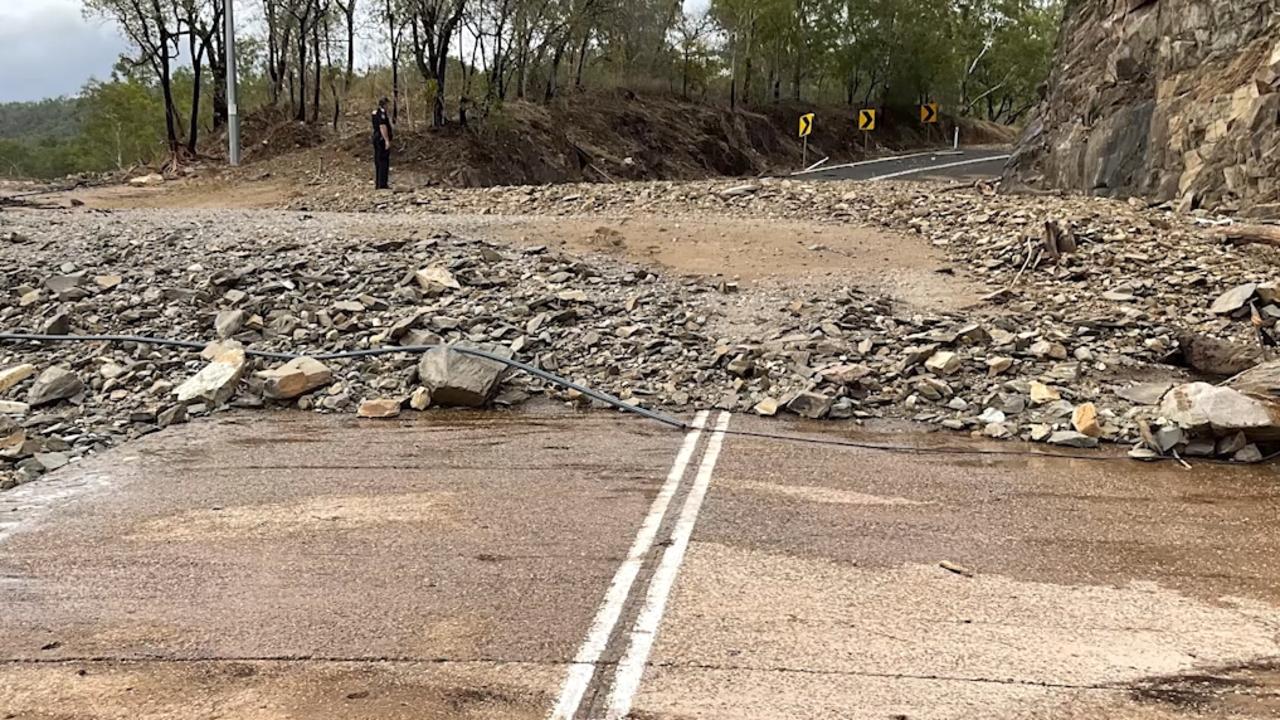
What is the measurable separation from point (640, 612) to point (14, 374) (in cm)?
686

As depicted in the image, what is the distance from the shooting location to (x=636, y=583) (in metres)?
4.15

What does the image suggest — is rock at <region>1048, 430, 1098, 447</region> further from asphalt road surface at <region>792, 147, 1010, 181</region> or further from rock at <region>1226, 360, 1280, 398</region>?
asphalt road surface at <region>792, 147, 1010, 181</region>

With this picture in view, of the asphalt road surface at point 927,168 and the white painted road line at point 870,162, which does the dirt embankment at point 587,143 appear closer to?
the white painted road line at point 870,162

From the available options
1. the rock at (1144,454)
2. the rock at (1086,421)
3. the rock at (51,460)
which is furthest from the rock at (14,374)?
the rock at (1144,454)

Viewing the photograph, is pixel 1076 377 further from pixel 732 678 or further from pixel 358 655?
pixel 358 655

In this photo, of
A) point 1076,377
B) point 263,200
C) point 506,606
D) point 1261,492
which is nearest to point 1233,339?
point 1076,377

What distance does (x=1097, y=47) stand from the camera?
16266 mm

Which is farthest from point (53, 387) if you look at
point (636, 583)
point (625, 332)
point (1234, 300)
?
point (1234, 300)

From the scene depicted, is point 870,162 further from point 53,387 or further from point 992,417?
point 53,387

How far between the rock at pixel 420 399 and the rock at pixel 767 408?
265 cm

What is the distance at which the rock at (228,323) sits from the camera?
8766 millimetres

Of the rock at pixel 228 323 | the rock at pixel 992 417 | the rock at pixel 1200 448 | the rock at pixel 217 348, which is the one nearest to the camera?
the rock at pixel 1200 448

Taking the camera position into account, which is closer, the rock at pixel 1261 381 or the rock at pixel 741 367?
the rock at pixel 1261 381

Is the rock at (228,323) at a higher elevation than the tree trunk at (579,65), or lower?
lower
